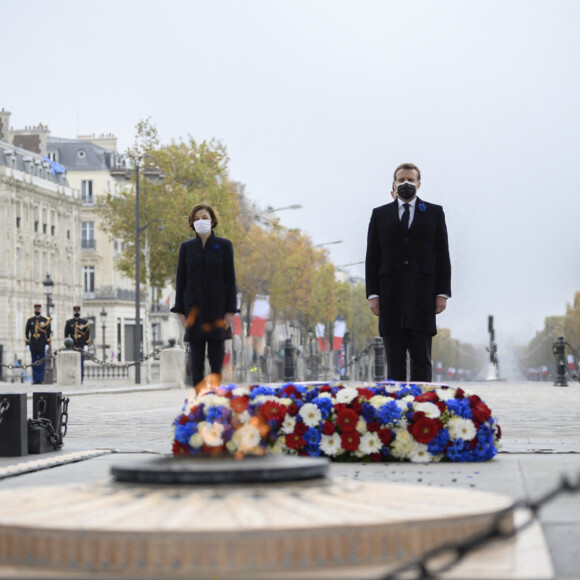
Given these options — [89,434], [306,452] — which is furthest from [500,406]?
[306,452]

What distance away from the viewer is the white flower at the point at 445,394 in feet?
27.6

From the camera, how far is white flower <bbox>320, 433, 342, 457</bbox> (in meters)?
8.44

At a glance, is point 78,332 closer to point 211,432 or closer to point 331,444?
point 331,444

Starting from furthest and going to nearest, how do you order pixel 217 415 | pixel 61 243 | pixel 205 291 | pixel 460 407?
pixel 61 243
pixel 205 291
pixel 460 407
pixel 217 415

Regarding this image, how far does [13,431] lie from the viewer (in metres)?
9.75

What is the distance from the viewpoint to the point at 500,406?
19875 mm

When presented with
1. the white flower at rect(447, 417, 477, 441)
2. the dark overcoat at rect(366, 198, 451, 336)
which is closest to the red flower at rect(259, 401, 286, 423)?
the white flower at rect(447, 417, 477, 441)

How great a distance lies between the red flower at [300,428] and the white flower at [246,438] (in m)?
0.26

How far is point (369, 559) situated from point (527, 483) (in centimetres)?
395

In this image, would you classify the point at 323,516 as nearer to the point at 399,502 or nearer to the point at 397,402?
the point at 399,502

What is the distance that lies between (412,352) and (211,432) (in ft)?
7.58

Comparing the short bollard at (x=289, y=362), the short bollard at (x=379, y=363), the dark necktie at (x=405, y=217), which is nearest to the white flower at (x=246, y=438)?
the dark necktie at (x=405, y=217)

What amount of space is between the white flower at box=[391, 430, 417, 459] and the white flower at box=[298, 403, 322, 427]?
21.8 inches

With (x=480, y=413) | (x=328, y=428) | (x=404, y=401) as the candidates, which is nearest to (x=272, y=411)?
(x=328, y=428)
